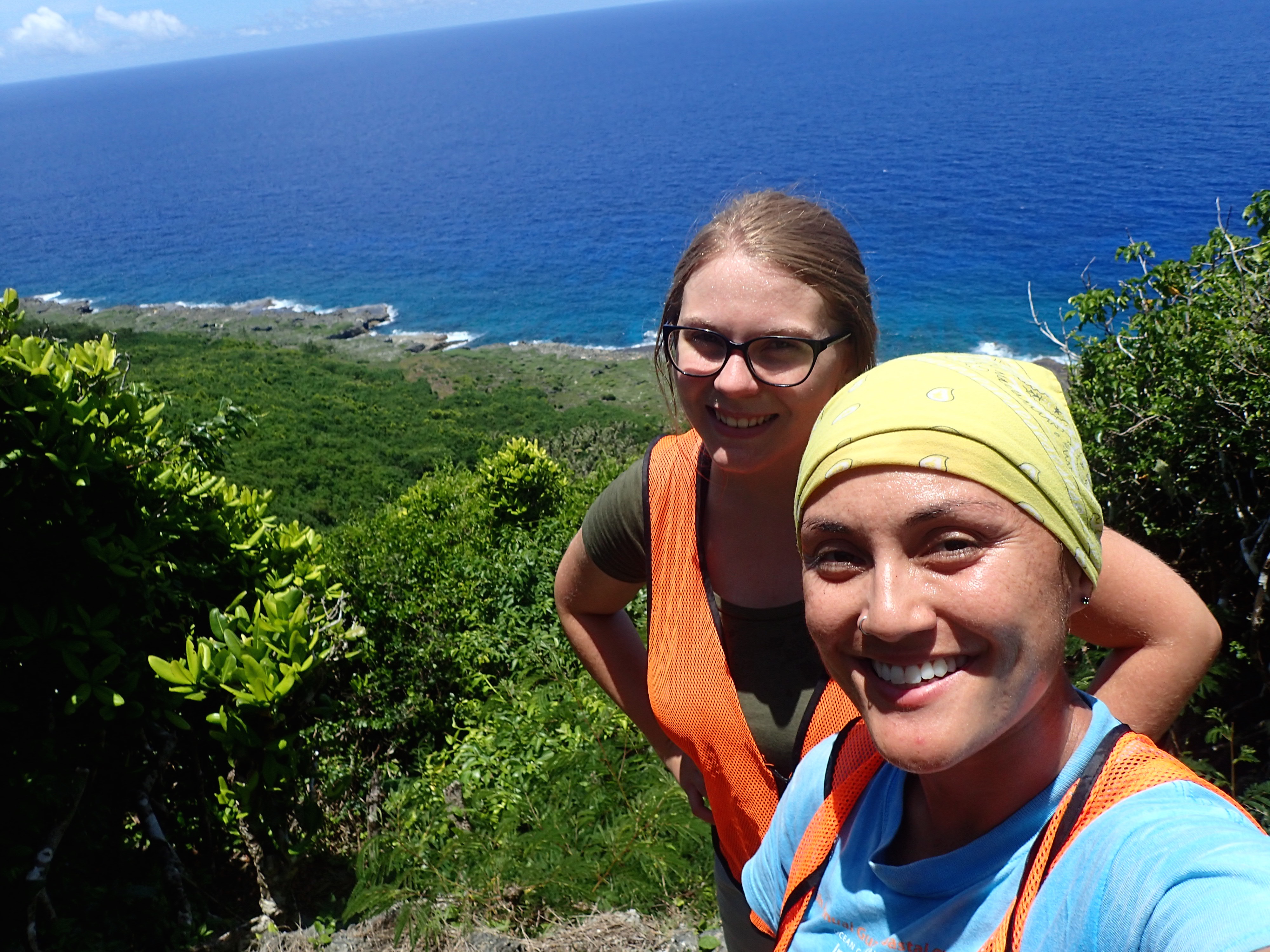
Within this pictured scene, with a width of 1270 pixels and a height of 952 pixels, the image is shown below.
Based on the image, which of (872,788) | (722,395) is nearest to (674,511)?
(722,395)

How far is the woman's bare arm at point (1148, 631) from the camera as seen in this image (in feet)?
4.74

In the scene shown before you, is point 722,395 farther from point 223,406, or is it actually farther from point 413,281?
point 413,281

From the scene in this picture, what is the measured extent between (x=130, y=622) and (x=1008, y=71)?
10425 centimetres

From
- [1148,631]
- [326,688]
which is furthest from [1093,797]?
[326,688]

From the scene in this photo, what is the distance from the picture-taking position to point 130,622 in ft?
10.8

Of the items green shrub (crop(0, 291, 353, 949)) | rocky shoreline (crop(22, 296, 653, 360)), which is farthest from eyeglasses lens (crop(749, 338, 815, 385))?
rocky shoreline (crop(22, 296, 653, 360))

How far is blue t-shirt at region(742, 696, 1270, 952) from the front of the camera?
32.9 inches

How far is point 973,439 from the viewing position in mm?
1059

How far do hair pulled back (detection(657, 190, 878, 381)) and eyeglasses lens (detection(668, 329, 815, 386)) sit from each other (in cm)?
10

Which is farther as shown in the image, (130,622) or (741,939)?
(130,622)

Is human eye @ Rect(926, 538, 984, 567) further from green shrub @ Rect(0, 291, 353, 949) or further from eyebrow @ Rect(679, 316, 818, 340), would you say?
green shrub @ Rect(0, 291, 353, 949)

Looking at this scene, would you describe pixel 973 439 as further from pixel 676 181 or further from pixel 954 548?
pixel 676 181

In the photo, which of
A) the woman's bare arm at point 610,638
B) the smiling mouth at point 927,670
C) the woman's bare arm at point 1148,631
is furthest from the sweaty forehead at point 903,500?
the woman's bare arm at point 610,638

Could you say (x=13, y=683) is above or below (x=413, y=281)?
above
